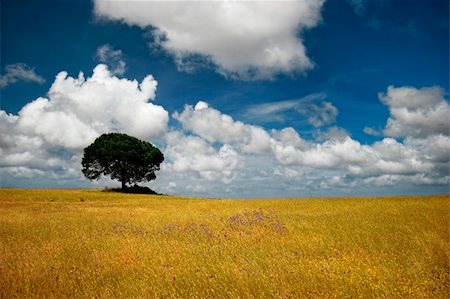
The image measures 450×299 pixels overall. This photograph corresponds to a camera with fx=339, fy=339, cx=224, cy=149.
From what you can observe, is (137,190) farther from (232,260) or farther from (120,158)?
(232,260)

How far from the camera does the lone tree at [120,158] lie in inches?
2859

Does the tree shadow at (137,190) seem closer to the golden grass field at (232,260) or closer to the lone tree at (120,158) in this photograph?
the lone tree at (120,158)

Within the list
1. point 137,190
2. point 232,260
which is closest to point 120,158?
point 137,190

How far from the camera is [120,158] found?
7281 centimetres

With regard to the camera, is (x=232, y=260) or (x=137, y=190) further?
(x=137, y=190)

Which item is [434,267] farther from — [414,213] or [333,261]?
[414,213]

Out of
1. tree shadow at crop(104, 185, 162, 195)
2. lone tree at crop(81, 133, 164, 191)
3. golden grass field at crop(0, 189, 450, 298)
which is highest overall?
lone tree at crop(81, 133, 164, 191)

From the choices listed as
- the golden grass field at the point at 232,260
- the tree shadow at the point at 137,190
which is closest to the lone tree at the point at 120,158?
the tree shadow at the point at 137,190

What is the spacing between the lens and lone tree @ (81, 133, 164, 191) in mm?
72625

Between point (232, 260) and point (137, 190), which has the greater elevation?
point (137, 190)

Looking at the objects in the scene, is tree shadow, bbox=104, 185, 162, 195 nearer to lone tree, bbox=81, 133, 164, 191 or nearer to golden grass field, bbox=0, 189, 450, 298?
lone tree, bbox=81, 133, 164, 191

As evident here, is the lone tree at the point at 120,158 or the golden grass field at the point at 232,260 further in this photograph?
the lone tree at the point at 120,158

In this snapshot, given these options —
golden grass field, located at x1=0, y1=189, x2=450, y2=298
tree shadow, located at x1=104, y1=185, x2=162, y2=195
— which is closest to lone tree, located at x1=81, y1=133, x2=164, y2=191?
tree shadow, located at x1=104, y1=185, x2=162, y2=195

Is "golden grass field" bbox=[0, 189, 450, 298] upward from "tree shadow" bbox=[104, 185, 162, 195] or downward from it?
downward
